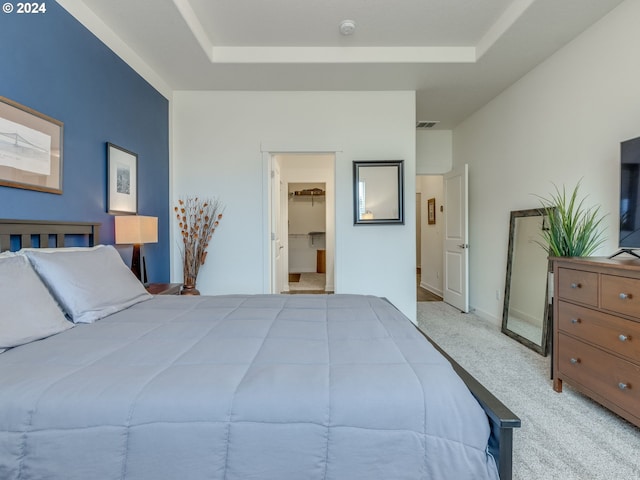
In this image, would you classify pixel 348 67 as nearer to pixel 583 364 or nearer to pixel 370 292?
pixel 370 292

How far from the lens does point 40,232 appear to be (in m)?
1.85

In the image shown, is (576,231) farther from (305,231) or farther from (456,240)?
(305,231)

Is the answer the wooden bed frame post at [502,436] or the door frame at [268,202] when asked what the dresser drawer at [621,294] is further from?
the door frame at [268,202]

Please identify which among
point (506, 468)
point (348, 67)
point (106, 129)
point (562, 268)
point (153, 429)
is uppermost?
point (348, 67)

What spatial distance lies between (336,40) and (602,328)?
Result: 302 cm

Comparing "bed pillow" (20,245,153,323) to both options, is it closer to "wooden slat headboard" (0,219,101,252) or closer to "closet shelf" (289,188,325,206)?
"wooden slat headboard" (0,219,101,252)

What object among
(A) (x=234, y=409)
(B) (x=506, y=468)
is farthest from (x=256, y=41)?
(B) (x=506, y=468)

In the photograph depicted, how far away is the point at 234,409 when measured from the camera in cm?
87

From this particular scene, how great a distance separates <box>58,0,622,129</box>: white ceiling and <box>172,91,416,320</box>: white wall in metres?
0.18

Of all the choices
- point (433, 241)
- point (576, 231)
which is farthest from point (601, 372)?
point (433, 241)

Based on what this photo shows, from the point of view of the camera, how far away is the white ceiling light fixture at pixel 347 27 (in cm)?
263

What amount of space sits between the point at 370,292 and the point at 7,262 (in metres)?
3.06

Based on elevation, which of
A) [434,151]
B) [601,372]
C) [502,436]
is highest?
[434,151]

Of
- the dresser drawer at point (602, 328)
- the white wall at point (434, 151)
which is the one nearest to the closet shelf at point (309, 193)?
the white wall at point (434, 151)
